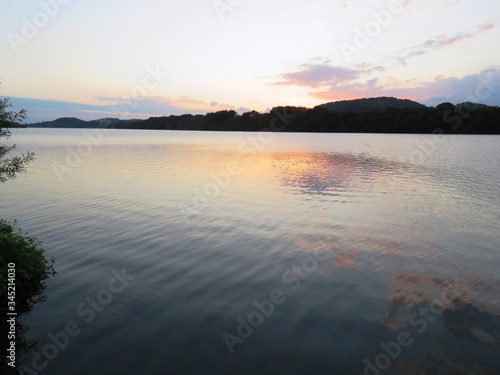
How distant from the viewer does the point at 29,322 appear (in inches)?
403

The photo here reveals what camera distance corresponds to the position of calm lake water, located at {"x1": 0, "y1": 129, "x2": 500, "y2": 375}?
8914 mm

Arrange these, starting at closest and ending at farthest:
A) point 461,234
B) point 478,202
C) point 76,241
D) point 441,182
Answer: point 76,241, point 461,234, point 478,202, point 441,182

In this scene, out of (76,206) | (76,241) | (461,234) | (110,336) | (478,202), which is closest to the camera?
(110,336)

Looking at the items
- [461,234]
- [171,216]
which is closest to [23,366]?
[171,216]

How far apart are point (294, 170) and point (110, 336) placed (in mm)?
41556

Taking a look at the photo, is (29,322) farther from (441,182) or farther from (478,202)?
(441,182)

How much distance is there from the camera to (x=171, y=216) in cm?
2277

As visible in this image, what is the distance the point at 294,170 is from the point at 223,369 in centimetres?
4201

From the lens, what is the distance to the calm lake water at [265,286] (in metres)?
8.91

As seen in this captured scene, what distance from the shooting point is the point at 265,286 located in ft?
41.9

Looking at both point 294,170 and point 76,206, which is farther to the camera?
point 294,170

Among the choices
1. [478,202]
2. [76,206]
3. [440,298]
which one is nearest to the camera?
[440,298]

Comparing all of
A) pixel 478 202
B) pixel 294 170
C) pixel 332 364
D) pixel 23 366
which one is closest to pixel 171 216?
pixel 23 366

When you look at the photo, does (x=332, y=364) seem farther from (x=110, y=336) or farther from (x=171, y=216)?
(x=171, y=216)
